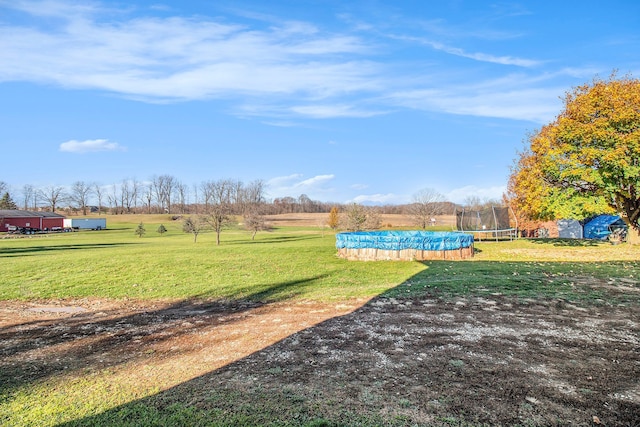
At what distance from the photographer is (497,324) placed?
6297 mm

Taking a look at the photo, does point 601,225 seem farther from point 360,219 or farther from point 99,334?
point 99,334

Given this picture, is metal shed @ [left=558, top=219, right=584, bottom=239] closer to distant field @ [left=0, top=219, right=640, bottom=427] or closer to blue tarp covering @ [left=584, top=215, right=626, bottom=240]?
blue tarp covering @ [left=584, top=215, right=626, bottom=240]

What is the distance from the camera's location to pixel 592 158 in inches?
674

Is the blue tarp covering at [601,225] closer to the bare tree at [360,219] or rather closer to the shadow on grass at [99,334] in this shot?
the bare tree at [360,219]

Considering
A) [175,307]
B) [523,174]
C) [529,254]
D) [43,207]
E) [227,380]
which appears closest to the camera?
[227,380]

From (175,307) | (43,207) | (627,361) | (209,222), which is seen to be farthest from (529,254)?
(43,207)

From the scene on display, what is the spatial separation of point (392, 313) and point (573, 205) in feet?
49.4

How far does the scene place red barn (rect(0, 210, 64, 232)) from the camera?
61334mm

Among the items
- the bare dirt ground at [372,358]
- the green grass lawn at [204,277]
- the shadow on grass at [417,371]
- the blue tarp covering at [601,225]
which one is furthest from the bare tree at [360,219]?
the shadow on grass at [417,371]

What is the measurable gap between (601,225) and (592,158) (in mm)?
17241

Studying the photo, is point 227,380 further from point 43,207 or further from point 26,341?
point 43,207

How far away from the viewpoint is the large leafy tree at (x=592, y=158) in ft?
55.0

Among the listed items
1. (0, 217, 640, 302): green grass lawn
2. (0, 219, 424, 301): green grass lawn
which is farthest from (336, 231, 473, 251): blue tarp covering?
(0, 219, 424, 301): green grass lawn

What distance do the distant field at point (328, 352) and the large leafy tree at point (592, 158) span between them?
7491 millimetres
